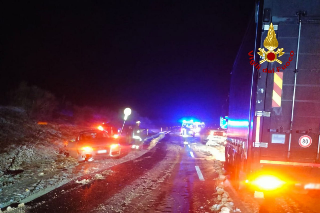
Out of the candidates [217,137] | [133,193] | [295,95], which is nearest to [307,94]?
[295,95]

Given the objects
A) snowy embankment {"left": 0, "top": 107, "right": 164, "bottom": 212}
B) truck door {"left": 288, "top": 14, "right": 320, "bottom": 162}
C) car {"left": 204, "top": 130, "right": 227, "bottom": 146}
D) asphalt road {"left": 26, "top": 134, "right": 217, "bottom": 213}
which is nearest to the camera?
truck door {"left": 288, "top": 14, "right": 320, "bottom": 162}

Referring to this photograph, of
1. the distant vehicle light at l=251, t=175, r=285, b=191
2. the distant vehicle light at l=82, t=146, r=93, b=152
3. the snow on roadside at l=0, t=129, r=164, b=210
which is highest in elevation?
the distant vehicle light at l=251, t=175, r=285, b=191

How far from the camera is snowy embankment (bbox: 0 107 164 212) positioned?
21.1 feet

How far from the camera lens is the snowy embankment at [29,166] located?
6416 millimetres

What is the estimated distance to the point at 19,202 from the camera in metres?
5.57

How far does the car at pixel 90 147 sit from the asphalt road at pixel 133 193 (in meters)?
1.88

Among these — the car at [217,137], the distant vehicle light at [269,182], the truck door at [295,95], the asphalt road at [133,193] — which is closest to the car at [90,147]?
the asphalt road at [133,193]

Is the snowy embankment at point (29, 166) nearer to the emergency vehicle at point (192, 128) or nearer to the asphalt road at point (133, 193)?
the asphalt road at point (133, 193)

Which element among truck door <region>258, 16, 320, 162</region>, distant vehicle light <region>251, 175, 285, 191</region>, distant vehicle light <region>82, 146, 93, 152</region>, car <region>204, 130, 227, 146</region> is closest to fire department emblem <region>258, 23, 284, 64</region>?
truck door <region>258, 16, 320, 162</region>

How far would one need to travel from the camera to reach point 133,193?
6.50m

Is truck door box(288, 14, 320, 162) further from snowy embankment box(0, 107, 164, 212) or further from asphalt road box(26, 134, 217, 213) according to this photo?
snowy embankment box(0, 107, 164, 212)

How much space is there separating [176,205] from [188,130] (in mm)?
29741

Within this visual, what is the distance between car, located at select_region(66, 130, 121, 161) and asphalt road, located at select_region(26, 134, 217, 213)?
74.2 inches

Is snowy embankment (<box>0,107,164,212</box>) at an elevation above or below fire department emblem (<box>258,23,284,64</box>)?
below
